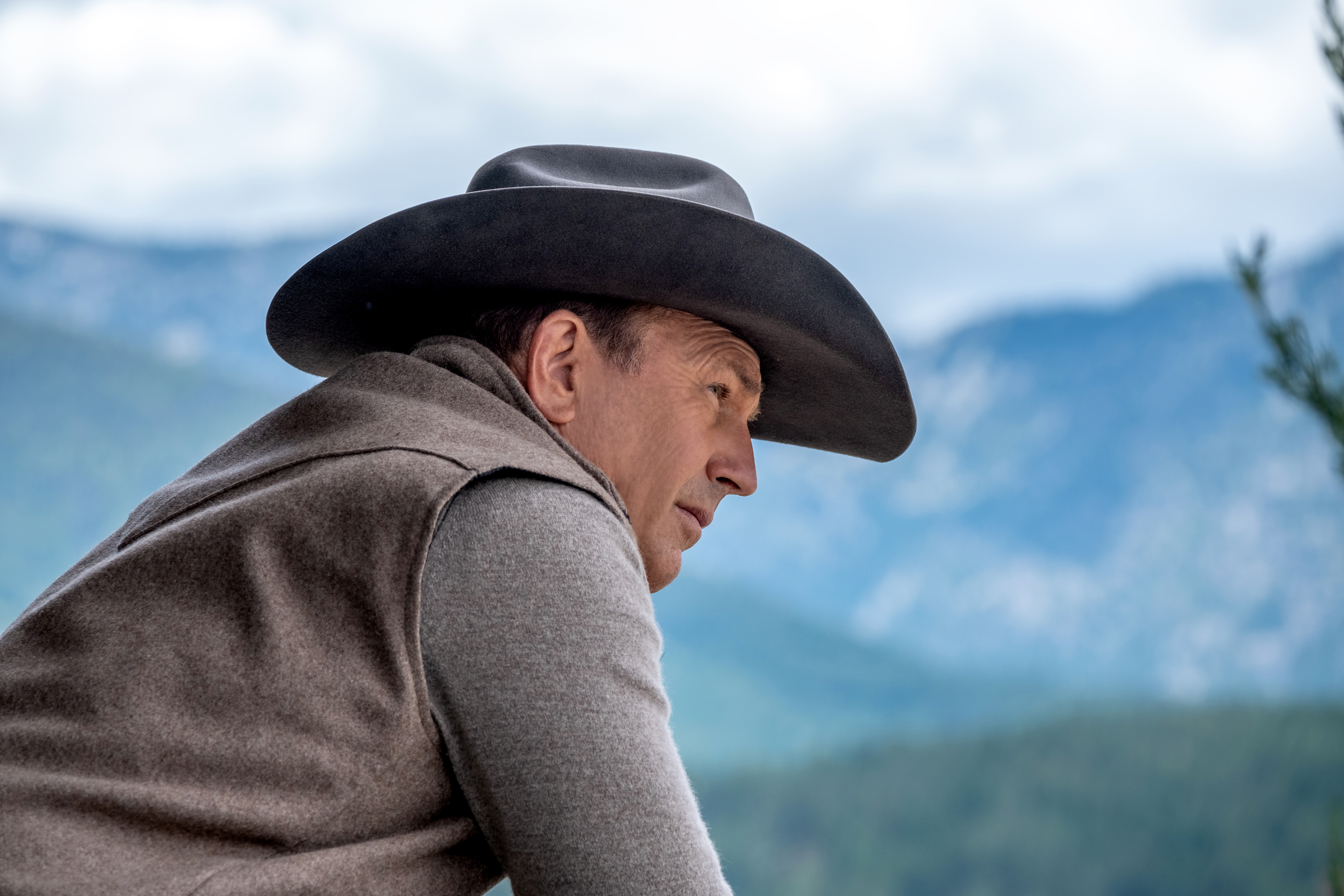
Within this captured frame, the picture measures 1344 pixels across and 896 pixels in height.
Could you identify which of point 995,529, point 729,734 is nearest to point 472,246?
point 729,734

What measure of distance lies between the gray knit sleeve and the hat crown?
1.90ft

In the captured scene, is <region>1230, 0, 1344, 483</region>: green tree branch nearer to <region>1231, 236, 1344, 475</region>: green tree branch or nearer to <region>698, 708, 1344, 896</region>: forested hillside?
<region>1231, 236, 1344, 475</region>: green tree branch

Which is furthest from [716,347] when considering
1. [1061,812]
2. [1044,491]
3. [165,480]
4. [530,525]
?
[1044,491]

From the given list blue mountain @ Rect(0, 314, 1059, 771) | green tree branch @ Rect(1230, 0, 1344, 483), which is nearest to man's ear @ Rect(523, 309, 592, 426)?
green tree branch @ Rect(1230, 0, 1344, 483)

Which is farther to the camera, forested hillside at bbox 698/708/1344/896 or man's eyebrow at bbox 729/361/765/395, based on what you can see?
forested hillside at bbox 698/708/1344/896

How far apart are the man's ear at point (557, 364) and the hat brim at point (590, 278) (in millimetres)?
59

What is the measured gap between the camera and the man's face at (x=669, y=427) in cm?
122

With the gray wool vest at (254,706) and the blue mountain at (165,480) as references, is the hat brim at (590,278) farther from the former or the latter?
the blue mountain at (165,480)

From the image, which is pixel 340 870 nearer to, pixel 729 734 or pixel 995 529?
pixel 729 734

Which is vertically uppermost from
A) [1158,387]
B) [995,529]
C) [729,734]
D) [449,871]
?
[1158,387]

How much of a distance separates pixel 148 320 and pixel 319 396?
414ft

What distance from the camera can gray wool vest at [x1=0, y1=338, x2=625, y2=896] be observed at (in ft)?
2.81

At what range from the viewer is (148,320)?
4604 inches

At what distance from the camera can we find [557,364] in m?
1.22
